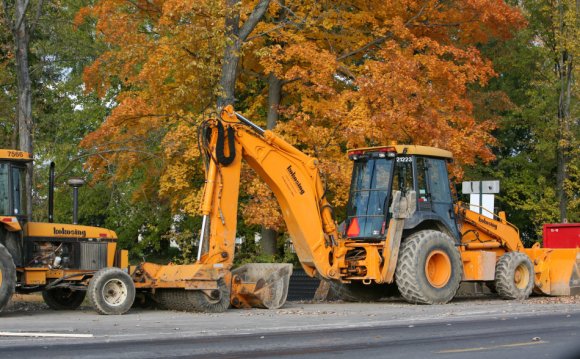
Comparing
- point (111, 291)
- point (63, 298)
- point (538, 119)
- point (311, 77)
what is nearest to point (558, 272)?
point (311, 77)

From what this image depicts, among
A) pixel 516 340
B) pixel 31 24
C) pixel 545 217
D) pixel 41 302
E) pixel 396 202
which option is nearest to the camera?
pixel 516 340

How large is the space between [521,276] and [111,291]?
10.3 meters

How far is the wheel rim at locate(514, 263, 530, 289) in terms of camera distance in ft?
78.4

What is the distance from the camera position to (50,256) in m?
20.0

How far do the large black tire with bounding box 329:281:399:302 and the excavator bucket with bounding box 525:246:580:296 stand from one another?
3.76 m

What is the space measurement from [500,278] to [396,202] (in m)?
3.69

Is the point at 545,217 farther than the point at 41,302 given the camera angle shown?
Yes

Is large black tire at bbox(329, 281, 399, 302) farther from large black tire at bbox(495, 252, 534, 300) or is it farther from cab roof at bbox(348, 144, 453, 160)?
cab roof at bbox(348, 144, 453, 160)

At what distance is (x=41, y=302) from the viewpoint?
76.2 ft

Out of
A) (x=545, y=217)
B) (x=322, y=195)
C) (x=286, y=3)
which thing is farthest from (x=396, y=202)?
(x=545, y=217)

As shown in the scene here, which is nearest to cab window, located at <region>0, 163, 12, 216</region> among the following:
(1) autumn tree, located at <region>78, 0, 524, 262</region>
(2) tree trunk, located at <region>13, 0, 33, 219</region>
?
(2) tree trunk, located at <region>13, 0, 33, 219</region>

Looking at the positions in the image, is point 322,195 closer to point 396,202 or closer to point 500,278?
point 396,202

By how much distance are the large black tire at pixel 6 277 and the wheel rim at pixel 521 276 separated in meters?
12.0

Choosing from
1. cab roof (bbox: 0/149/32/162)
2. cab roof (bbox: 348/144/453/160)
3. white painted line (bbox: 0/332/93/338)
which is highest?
cab roof (bbox: 348/144/453/160)
